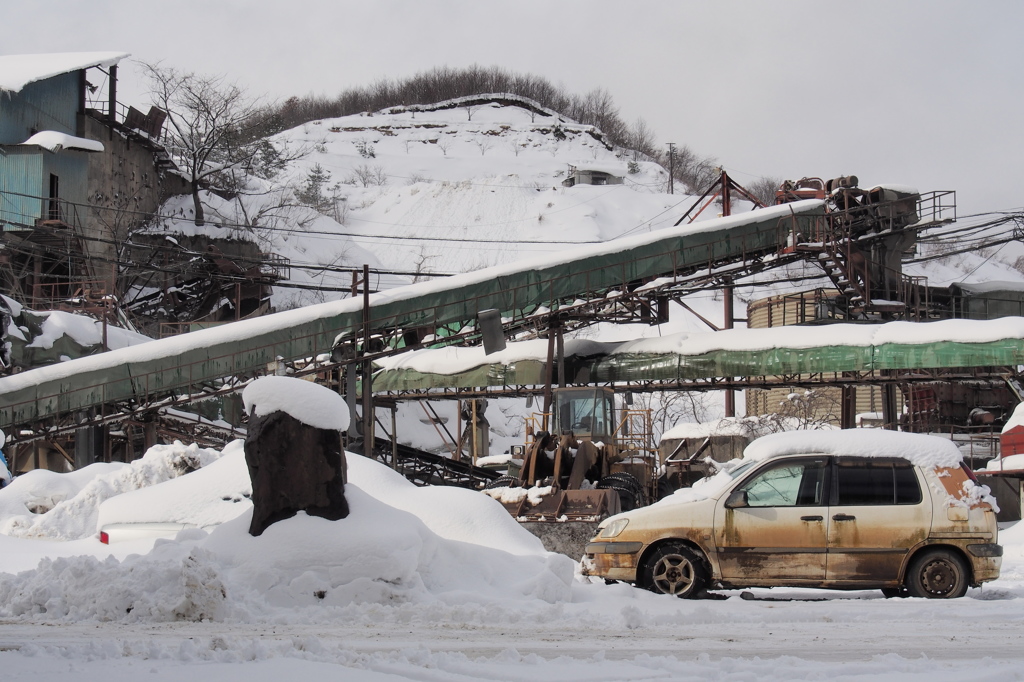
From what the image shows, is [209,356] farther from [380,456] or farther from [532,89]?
[532,89]

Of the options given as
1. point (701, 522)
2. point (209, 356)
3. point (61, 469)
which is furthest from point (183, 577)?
point (61, 469)

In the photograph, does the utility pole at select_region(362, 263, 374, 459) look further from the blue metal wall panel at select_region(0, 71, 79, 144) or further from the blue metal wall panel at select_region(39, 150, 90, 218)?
the blue metal wall panel at select_region(0, 71, 79, 144)

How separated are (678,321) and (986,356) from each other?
34167 mm

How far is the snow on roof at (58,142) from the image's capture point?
4131cm

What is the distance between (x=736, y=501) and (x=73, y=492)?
37.8ft

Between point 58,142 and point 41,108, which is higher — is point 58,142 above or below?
below

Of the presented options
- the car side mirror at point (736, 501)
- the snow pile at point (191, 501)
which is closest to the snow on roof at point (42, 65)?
the snow pile at point (191, 501)

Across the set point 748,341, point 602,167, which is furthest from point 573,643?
point 602,167

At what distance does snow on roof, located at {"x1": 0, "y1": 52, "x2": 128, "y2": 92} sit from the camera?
4175cm

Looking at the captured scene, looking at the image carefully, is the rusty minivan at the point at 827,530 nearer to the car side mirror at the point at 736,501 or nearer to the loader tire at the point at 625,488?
the car side mirror at the point at 736,501

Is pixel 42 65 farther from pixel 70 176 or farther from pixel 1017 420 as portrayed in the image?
pixel 1017 420

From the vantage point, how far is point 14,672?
18.5 ft

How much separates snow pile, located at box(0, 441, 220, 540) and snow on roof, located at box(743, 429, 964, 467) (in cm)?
1002

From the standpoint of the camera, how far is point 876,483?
1066 centimetres
